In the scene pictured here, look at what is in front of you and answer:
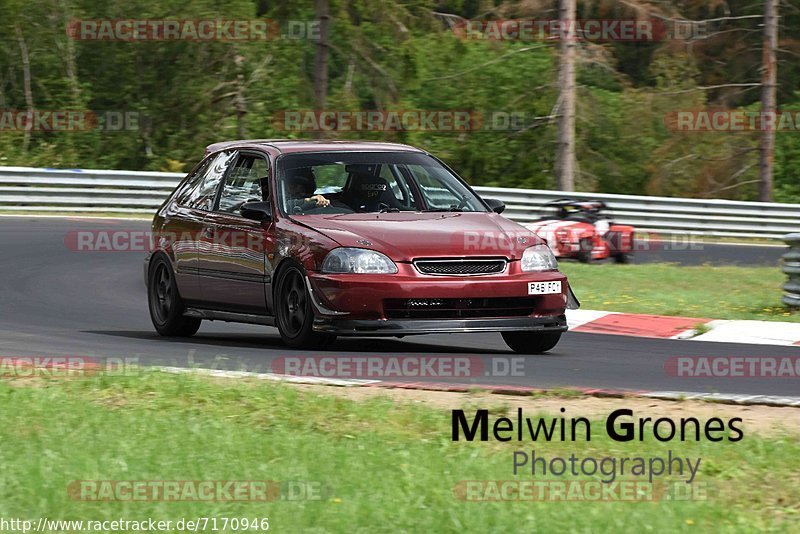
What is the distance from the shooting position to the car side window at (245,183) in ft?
36.3

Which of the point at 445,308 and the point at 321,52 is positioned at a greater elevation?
the point at 321,52

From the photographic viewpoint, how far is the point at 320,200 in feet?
35.2

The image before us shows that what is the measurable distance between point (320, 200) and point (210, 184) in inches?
51.3

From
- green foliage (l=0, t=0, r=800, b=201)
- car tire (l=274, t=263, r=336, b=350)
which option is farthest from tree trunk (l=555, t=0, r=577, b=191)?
car tire (l=274, t=263, r=336, b=350)

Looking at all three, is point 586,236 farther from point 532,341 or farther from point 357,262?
point 357,262

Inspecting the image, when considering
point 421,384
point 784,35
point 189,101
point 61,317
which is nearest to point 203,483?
point 421,384

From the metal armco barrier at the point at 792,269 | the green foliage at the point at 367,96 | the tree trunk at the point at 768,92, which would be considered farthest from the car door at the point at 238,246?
the tree trunk at the point at 768,92

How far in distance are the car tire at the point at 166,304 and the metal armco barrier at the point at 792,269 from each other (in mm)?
5729

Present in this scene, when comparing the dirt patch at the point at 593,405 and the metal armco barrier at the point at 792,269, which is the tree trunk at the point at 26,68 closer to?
the metal armco barrier at the point at 792,269

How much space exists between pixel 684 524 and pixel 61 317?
28.7 feet

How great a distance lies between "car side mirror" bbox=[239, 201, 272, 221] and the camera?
10633mm

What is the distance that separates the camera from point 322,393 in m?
8.25

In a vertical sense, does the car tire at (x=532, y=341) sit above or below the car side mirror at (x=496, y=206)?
below

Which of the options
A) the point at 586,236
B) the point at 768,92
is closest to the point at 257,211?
the point at 586,236
